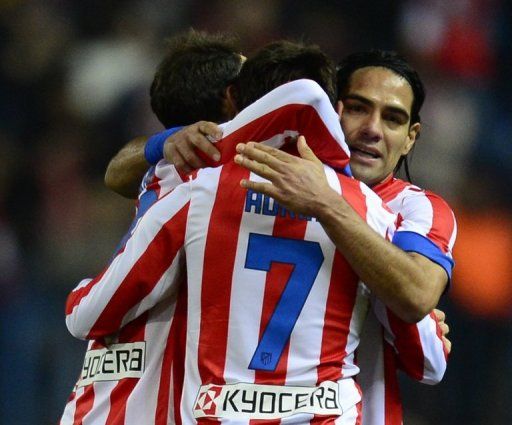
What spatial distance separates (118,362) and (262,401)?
38 centimetres

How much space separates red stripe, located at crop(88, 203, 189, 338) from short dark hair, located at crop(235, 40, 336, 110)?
0.91 ft

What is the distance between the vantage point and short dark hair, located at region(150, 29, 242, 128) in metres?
2.27

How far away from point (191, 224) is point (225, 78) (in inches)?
19.7

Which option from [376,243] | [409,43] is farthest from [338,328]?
Result: [409,43]

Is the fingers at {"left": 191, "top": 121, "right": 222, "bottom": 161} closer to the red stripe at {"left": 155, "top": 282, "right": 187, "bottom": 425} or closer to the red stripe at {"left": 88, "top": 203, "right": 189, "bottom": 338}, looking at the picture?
the red stripe at {"left": 88, "top": 203, "right": 189, "bottom": 338}

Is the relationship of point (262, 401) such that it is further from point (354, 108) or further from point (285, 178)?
point (354, 108)

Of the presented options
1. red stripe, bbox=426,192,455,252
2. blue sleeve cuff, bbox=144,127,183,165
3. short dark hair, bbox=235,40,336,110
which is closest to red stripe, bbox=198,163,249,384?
short dark hair, bbox=235,40,336,110

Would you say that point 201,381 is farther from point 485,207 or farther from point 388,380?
point 485,207

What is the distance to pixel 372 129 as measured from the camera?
95.0 inches

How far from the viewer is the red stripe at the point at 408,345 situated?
199 centimetres

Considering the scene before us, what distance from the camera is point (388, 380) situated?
7.18ft

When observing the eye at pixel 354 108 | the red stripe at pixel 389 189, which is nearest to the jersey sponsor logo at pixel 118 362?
the red stripe at pixel 389 189

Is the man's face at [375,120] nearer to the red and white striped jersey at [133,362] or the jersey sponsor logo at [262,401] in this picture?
the red and white striped jersey at [133,362]

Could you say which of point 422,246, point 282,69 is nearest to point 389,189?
point 422,246
